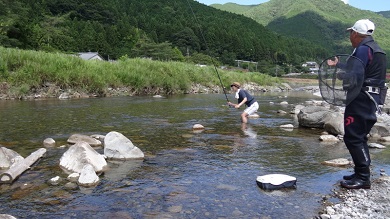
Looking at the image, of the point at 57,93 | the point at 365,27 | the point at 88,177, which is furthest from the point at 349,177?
the point at 57,93

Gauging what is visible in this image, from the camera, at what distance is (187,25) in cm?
11662

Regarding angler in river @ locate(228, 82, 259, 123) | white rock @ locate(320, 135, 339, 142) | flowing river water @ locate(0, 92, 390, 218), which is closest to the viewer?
flowing river water @ locate(0, 92, 390, 218)

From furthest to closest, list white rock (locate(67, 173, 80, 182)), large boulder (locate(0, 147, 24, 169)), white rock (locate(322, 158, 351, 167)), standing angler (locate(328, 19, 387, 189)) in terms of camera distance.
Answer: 1. white rock (locate(322, 158, 351, 167))
2. large boulder (locate(0, 147, 24, 169))
3. white rock (locate(67, 173, 80, 182))
4. standing angler (locate(328, 19, 387, 189))

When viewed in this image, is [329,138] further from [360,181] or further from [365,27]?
[365,27]

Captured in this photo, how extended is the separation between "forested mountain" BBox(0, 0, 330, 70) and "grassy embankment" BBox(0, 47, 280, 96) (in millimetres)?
19924

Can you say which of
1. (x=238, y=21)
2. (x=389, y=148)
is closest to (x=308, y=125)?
(x=389, y=148)

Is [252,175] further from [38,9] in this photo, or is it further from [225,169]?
[38,9]

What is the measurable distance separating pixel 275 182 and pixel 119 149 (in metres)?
2.74

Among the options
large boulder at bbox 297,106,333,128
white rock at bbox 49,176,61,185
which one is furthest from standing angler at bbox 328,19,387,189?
large boulder at bbox 297,106,333,128

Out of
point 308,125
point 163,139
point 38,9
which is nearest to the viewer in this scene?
point 163,139

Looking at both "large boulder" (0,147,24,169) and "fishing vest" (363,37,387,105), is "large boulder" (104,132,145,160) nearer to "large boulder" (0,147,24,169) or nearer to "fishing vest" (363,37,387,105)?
"large boulder" (0,147,24,169)

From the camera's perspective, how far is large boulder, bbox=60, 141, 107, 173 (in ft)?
16.1

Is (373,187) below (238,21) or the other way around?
below

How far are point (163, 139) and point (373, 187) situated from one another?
14.5ft
